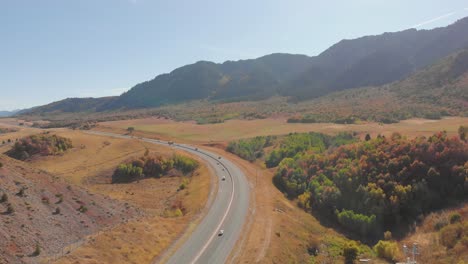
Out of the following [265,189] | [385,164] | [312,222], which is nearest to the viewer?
[312,222]

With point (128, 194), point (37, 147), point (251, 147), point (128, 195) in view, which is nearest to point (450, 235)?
point (128, 195)

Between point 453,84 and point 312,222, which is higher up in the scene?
point 453,84

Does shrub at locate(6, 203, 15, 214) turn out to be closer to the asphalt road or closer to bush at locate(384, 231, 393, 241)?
the asphalt road

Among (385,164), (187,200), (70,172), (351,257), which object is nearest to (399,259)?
(351,257)

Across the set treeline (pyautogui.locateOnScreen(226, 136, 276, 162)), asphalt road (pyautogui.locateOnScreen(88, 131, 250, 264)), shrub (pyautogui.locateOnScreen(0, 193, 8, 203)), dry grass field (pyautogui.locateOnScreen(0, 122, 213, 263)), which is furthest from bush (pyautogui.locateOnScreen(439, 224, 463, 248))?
treeline (pyautogui.locateOnScreen(226, 136, 276, 162))

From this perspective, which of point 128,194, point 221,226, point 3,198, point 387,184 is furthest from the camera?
point 128,194

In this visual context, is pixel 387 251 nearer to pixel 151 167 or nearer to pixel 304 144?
pixel 304 144

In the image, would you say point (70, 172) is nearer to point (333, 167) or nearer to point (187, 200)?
point (187, 200)
